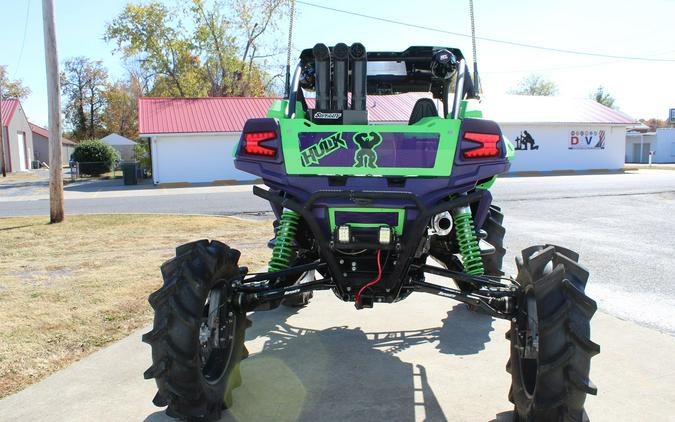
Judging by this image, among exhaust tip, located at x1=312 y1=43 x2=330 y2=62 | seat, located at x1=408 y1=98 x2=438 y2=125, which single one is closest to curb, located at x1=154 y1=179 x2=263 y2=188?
seat, located at x1=408 y1=98 x2=438 y2=125

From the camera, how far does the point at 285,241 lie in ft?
13.0

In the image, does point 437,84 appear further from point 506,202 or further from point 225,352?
point 506,202

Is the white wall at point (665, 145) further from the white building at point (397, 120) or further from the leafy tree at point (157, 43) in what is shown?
the leafy tree at point (157, 43)

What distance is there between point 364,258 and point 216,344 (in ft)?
3.56

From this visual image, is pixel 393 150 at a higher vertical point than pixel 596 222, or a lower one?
higher

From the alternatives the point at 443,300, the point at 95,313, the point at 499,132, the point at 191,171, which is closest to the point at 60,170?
the point at 95,313

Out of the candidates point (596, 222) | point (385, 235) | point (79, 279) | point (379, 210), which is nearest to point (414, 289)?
point (385, 235)

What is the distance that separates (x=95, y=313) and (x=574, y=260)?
183 inches

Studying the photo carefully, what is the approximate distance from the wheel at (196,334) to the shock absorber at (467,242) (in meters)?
1.50

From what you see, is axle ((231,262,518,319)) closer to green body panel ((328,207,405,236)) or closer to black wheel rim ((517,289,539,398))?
black wheel rim ((517,289,539,398))

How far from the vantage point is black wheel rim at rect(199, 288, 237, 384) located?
11.4ft

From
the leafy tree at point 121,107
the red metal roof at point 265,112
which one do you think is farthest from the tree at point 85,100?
the red metal roof at point 265,112

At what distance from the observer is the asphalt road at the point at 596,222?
6.43 meters

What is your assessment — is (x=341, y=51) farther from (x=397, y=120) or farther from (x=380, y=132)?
(x=397, y=120)
